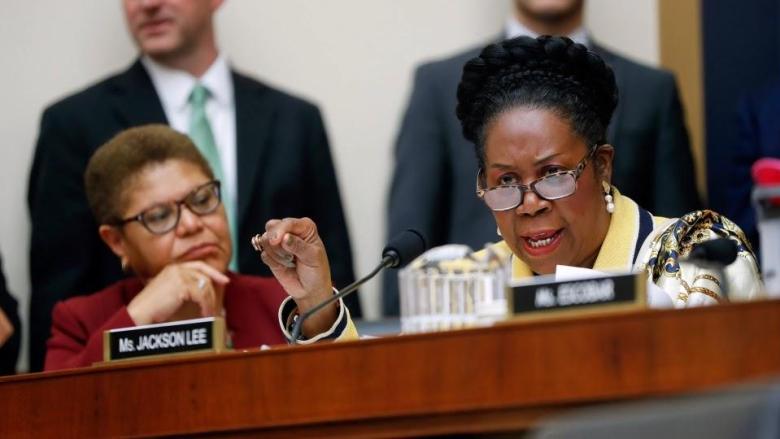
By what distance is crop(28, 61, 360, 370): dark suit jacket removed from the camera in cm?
525

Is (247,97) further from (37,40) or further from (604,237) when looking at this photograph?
(604,237)

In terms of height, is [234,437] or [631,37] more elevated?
[631,37]

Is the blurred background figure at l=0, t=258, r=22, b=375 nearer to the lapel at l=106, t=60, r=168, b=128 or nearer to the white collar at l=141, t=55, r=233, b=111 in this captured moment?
the lapel at l=106, t=60, r=168, b=128

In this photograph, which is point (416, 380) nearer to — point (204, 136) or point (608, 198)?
point (608, 198)

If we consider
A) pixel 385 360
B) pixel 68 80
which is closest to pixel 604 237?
pixel 385 360

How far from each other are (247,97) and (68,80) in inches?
39.9

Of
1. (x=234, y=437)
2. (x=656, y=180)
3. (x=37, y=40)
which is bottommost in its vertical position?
(x=234, y=437)

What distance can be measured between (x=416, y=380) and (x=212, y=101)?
9.55ft

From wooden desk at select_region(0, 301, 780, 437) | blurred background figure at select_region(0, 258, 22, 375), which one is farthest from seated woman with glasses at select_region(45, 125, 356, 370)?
wooden desk at select_region(0, 301, 780, 437)

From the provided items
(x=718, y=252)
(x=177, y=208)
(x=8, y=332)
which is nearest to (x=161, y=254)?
(x=177, y=208)

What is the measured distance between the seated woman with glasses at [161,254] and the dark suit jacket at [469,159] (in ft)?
3.11

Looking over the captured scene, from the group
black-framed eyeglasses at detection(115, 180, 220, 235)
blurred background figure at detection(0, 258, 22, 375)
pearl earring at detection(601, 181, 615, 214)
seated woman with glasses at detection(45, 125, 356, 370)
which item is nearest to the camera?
pearl earring at detection(601, 181, 615, 214)

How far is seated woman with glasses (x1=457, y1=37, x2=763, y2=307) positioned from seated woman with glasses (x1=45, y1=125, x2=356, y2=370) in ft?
2.55

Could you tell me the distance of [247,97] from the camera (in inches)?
218
